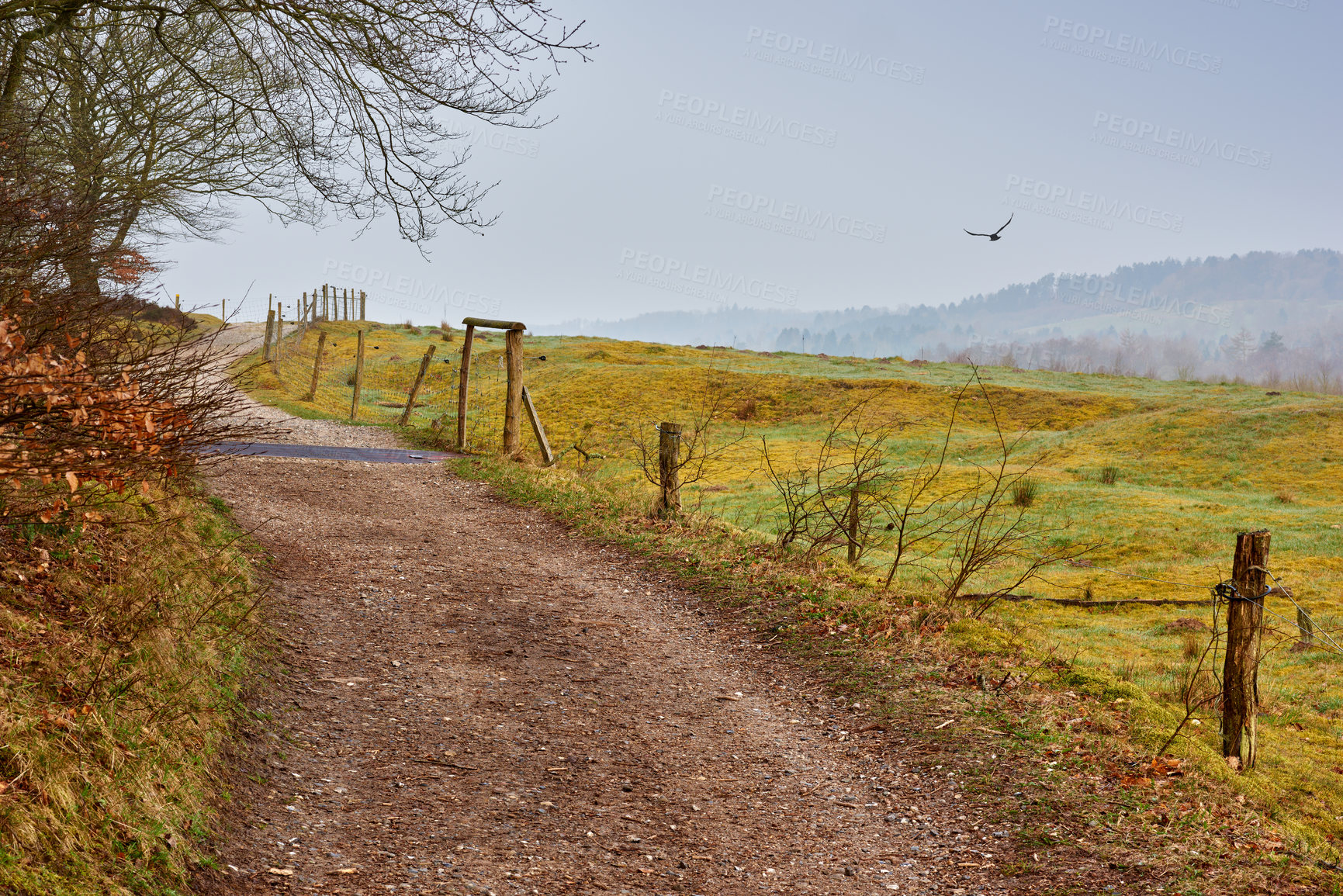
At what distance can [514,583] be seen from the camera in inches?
324

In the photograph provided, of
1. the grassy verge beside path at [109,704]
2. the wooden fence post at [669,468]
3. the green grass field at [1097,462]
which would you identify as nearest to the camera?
the grassy verge beside path at [109,704]

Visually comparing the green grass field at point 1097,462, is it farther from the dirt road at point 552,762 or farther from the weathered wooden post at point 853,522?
the dirt road at point 552,762

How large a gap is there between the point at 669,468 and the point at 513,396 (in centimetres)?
476

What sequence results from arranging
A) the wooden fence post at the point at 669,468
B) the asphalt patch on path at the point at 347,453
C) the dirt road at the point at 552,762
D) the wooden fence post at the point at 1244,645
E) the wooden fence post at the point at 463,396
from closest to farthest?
the dirt road at the point at 552,762 → the wooden fence post at the point at 1244,645 → the wooden fence post at the point at 669,468 → the asphalt patch on path at the point at 347,453 → the wooden fence post at the point at 463,396

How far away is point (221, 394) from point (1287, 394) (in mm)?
38493

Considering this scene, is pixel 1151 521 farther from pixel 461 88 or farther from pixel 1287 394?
pixel 1287 394

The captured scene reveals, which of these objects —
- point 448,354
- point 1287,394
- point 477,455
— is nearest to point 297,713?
point 477,455

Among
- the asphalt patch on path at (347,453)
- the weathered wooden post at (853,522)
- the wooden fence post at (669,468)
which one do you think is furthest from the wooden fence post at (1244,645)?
the asphalt patch on path at (347,453)

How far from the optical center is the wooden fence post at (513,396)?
46.1ft

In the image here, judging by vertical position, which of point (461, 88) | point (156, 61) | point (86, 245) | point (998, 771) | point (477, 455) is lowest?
point (998, 771)

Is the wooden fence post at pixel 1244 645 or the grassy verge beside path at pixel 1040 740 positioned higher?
the wooden fence post at pixel 1244 645

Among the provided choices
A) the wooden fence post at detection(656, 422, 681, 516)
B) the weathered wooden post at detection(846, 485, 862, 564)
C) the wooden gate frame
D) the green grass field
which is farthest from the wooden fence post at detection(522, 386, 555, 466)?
the weathered wooden post at detection(846, 485, 862, 564)

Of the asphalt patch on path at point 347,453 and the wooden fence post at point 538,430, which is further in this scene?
the wooden fence post at point 538,430

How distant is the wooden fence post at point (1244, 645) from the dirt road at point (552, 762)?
2.01 meters
